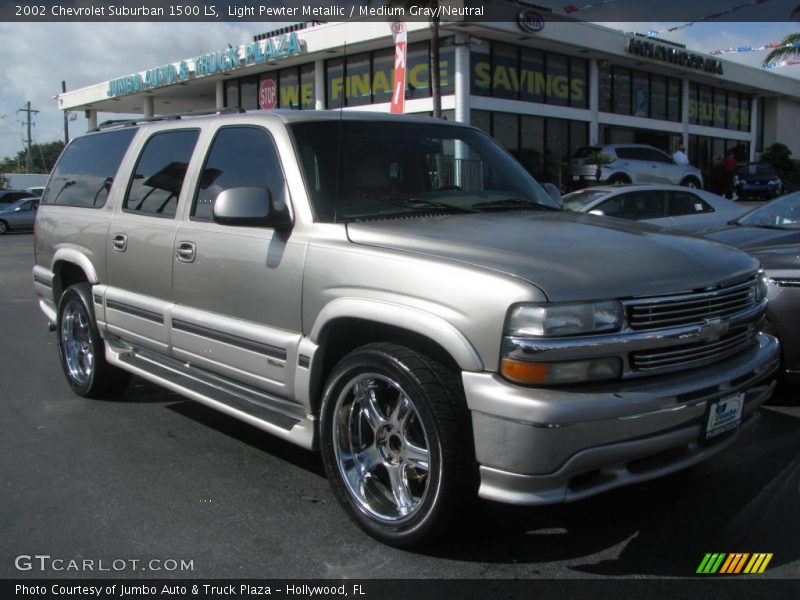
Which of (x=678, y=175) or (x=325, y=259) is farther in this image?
(x=678, y=175)

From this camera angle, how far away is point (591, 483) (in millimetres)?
2967

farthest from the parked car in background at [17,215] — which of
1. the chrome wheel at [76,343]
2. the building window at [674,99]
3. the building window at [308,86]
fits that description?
the chrome wheel at [76,343]

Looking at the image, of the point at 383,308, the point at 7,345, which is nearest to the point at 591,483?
the point at 383,308

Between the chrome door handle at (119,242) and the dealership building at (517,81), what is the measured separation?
1474cm

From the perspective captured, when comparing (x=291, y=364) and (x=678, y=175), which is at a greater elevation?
(x=678, y=175)

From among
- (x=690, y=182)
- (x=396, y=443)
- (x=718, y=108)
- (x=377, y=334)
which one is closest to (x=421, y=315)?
(x=377, y=334)

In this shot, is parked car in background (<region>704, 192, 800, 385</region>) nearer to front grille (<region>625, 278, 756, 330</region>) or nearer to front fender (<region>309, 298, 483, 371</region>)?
front grille (<region>625, 278, 756, 330</region>)

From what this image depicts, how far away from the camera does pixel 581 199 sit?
11.0 metres

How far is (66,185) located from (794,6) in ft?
84.6

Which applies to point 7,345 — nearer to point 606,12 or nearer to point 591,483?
point 591,483

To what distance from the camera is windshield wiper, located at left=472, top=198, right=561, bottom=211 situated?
421 centimetres

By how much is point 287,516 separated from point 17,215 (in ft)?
97.1

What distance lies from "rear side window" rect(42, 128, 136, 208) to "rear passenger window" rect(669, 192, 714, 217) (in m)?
8.31

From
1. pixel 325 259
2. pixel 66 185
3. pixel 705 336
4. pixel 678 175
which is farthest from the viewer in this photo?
pixel 678 175
